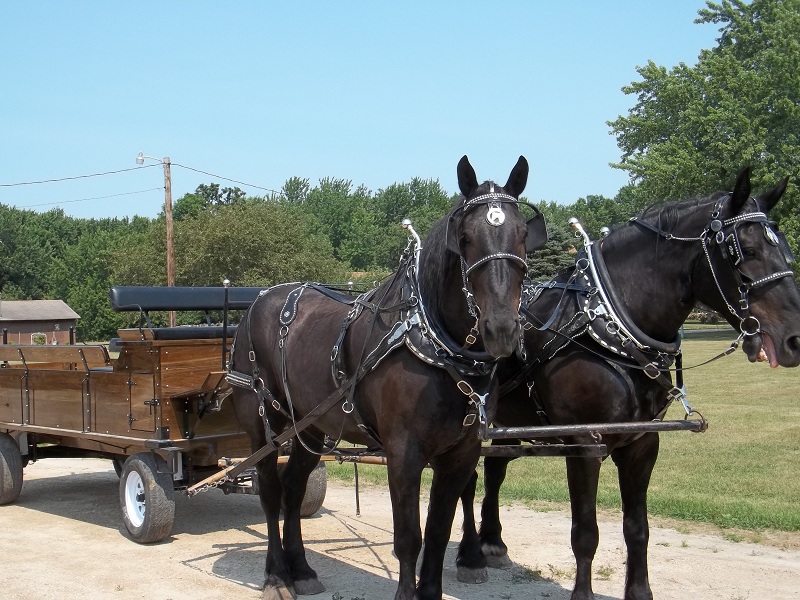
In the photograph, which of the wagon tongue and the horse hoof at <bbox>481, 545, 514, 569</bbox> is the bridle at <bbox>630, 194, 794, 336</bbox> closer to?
the wagon tongue

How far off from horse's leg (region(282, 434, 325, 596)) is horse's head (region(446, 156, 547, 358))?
7.83ft

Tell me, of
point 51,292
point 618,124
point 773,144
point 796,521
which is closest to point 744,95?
point 773,144

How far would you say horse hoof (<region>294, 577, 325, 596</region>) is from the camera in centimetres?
586

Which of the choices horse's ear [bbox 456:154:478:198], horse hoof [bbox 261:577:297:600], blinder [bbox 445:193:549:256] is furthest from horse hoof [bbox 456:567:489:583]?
horse's ear [bbox 456:154:478:198]

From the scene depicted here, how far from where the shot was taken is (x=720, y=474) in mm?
9836

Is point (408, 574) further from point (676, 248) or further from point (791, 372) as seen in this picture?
point (791, 372)

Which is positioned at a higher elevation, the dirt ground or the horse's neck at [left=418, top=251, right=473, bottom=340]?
the horse's neck at [left=418, top=251, right=473, bottom=340]

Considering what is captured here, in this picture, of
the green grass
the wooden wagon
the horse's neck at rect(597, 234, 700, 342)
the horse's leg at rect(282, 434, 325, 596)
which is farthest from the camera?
the green grass

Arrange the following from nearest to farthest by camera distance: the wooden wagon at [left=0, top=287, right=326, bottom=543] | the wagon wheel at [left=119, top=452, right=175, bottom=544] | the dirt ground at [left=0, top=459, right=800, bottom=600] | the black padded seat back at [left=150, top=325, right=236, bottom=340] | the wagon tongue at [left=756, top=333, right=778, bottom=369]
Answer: the wagon tongue at [left=756, top=333, right=778, bottom=369]
the dirt ground at [left=0, top=459, right=800, bottom=600]
the wagon wheel at [left=119, top=452, right=175, bottom=544]
the wooden wagon at [left=0, top=287, right=326, bottom=543]
the black padded seat back at [left=150, top=325, right=236, bottom=340]

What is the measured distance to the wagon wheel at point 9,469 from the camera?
28.5 ft

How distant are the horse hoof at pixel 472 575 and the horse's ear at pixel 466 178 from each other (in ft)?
10.4

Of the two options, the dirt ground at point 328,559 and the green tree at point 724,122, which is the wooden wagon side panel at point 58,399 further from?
the green tree at point 724,122

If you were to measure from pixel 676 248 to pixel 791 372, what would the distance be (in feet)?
67.4

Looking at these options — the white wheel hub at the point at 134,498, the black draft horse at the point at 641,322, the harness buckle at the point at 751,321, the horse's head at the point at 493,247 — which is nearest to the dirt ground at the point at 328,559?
the white wheel hub at the point at 134,498
